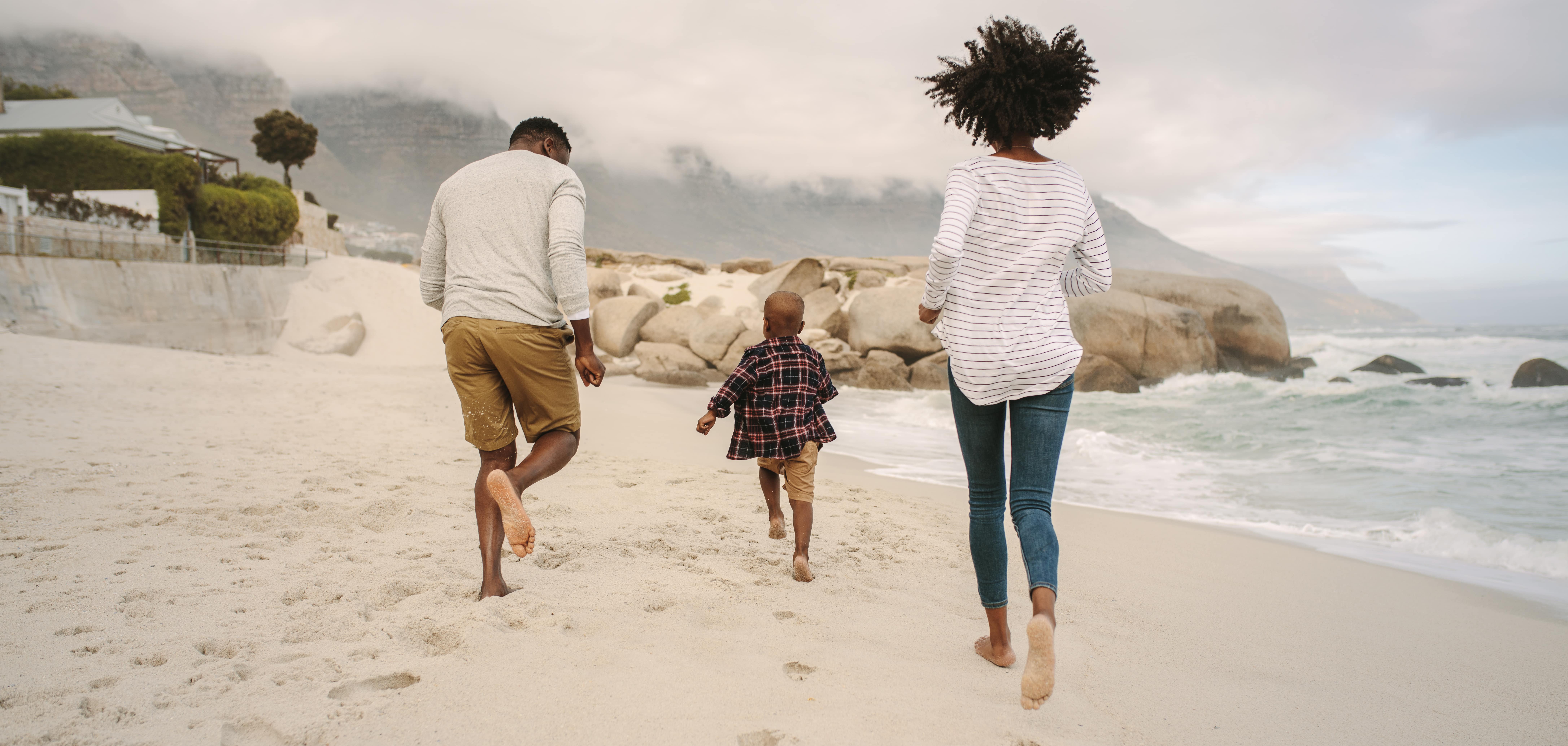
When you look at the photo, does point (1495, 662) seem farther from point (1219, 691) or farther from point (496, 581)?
point (496, 581)

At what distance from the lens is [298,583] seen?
2.69 metres

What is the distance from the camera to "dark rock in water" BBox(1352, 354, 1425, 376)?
19688 mm

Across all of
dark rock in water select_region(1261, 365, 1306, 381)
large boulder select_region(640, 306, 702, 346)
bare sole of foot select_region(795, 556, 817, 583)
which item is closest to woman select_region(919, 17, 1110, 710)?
bare sole of foot select_region(795, 556, 817, 583)

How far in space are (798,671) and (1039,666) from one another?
0.70m

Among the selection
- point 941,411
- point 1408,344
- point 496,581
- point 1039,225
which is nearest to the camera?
point 1039,225

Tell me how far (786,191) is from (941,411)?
166 metres

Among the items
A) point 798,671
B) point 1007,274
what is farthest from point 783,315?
point 798,671

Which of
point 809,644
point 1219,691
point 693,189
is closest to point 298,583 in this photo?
point 809,644

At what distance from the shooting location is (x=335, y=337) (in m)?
15.8

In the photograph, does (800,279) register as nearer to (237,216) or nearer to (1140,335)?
(1140,335)

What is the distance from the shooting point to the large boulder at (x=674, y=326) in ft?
57.4

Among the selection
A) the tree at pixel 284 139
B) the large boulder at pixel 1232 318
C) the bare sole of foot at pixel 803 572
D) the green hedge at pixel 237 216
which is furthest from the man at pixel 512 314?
the tree at pixel 284 139

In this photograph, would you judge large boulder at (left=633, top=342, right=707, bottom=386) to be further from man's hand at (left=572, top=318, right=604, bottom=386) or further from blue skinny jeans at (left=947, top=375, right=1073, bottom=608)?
blue skinny jeans at (left=947, top=375, right=1073, bottom=608)

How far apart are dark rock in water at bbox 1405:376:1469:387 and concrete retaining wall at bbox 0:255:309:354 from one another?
81.6 feet
